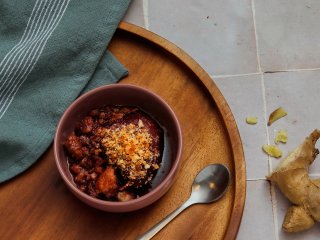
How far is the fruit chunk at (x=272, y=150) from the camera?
0.95m

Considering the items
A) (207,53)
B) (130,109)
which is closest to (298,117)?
(207,53)

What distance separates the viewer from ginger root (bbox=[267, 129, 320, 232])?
882 mm

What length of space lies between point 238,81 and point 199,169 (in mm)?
231

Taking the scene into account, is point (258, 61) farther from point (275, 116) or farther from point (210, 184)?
point (210, 184)

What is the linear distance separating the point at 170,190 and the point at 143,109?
136mm

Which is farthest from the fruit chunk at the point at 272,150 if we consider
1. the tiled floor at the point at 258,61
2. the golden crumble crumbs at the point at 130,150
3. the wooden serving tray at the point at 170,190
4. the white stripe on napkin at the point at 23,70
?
the white stripe on napkin at the point at 23,70

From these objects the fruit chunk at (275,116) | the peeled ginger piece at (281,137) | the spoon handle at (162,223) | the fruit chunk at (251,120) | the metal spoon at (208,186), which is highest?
the fruit chunk at (275,116)

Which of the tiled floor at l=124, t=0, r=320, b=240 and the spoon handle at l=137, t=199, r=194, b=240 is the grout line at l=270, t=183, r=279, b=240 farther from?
the spoon handle at l=137, t=199, r=194, b=240

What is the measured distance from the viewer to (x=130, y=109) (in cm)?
84

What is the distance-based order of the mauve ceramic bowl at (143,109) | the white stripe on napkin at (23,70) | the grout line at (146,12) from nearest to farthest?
the mauve ceramic bowl at (143,109) < the white stripe on napkin at (23,70) < the grout line at (146,12)

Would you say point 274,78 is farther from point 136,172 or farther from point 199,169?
point 136,172

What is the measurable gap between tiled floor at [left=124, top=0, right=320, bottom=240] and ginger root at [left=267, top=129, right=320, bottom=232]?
0.04 m

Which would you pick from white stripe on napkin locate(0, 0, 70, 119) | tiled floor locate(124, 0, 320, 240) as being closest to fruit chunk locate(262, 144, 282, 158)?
tiled floor locate(124, 0, 320, 240)

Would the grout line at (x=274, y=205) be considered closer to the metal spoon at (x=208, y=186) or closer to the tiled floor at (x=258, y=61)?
the tiled floor at (x=258, y=61)
